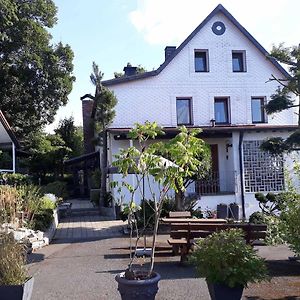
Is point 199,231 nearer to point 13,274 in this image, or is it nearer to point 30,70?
point 13,274

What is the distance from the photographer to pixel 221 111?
22.5m

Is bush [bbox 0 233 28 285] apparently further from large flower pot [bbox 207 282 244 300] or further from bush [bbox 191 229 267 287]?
large flower pot [bbox 207 282 244 300]

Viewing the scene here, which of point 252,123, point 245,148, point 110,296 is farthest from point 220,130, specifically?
point 110,296

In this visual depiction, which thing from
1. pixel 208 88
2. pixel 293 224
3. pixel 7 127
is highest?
pixel 208 88

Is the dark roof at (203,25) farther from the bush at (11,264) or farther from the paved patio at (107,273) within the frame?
the bush at (11,264)

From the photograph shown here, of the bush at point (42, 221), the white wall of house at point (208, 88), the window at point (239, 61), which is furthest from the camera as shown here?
the window at point (239, 61)

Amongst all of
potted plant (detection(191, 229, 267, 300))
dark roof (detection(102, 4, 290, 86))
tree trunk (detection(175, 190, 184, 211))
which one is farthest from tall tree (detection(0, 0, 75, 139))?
potted plant (detection(191, 229, 267, 300))

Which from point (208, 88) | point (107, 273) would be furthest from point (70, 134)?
point (107, 273)

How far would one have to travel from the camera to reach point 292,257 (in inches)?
364

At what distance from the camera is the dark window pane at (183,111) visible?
71.5 feet

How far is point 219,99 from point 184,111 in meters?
2.06

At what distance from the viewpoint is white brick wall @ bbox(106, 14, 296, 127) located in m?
21.1

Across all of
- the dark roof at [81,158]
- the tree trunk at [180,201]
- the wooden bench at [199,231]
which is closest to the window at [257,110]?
the tree trunk at [180,201]

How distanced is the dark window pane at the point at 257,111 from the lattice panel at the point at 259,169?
3243 mm
